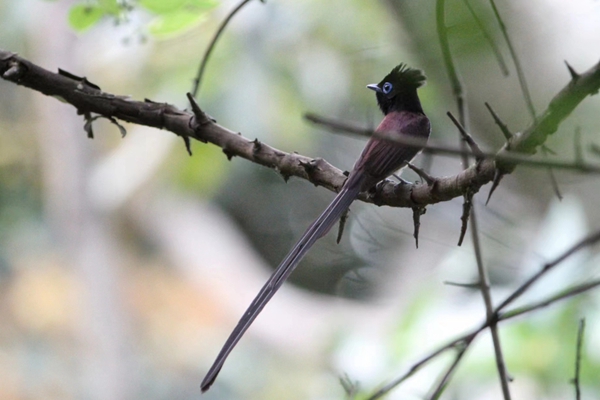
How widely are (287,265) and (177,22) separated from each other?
0.70 m

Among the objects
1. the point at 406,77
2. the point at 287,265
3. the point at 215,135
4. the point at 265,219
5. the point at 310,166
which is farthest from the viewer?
the point at 265,219

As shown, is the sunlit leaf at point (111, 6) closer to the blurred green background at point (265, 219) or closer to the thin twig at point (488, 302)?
the blurred green background at point (265, 219)

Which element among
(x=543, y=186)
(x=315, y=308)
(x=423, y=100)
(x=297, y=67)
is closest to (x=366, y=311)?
(x=315, y=308)

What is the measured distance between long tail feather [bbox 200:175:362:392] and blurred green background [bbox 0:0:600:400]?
170 mm

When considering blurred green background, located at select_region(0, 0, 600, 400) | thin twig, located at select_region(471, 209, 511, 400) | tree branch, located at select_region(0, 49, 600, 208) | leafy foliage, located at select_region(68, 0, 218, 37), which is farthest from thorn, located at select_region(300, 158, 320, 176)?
leafy foliage, located at select_region(68, 0, 218, 37)

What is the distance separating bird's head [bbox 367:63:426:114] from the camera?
1810 millimetres

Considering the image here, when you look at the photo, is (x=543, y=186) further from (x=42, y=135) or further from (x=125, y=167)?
(x=42, y=135)

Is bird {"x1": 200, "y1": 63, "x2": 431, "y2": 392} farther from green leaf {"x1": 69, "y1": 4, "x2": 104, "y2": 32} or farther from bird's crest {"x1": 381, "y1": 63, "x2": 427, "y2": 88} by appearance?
green leaf {"x1": 69, "y1": 4, "x2": 104, "y2": 32}

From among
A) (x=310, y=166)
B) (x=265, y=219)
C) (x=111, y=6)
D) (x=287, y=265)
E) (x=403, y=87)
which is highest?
(x=265, y=219)

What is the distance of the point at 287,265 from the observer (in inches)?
45.6

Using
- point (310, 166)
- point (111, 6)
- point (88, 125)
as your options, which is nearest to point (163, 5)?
point (111, 6)

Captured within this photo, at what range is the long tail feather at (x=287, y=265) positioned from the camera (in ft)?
3.21

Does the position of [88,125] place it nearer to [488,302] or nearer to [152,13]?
[152,13]

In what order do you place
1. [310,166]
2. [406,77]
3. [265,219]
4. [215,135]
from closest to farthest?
[310,166] < [215,135] < [406,77] < [265,219]
